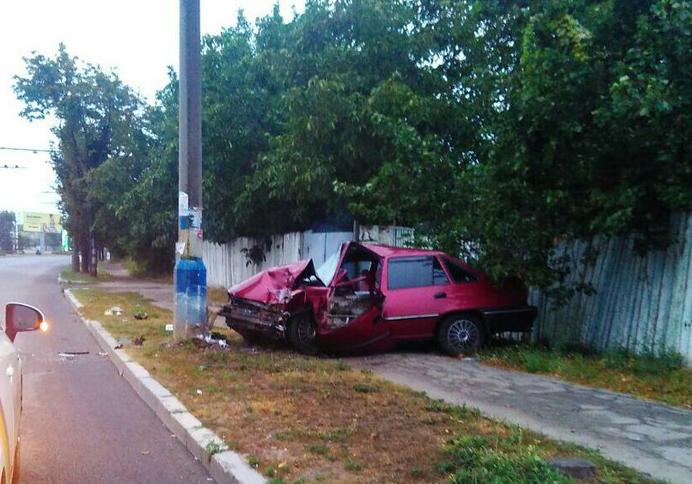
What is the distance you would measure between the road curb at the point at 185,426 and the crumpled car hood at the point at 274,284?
197 centimetres

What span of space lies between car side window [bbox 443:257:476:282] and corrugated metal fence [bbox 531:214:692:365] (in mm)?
1294

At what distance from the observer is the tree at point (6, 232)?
122m

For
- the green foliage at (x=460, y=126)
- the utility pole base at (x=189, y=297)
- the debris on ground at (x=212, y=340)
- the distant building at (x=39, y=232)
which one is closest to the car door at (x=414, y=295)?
the green foliage at (x=460, y=126)

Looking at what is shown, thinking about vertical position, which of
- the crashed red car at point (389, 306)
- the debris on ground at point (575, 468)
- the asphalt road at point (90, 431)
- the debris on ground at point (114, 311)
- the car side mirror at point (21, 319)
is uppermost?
the car side mirror at point (21, 319)

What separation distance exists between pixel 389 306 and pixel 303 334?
52.6 inches

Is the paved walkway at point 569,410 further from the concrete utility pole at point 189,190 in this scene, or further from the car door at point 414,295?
the concrete utility pole at point 189,190

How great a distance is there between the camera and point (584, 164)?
351 inches

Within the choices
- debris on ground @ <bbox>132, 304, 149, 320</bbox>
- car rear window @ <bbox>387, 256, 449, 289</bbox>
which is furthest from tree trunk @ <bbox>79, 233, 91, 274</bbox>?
car rear window @ <bbox>387, 256, 449, 289</bbox>

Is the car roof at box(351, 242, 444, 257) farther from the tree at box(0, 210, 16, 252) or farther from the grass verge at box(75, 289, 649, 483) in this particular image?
the tree at box(0, 210, 16, 252)

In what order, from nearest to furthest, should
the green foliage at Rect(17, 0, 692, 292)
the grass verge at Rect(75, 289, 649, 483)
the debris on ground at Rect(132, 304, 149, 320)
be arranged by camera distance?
the grass verge at Rect(75, 289, 649, 483) → the green foliage at Rect(17, 0, 692, 292) → the debris on ground at Rect(132, 304, 149, 320)

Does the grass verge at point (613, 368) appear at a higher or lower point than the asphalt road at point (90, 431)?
higher

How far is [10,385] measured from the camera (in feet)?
12.9

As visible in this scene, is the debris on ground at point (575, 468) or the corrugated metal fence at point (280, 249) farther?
the corrugated metal fence at point (280, 249)

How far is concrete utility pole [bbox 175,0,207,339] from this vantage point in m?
10.8
